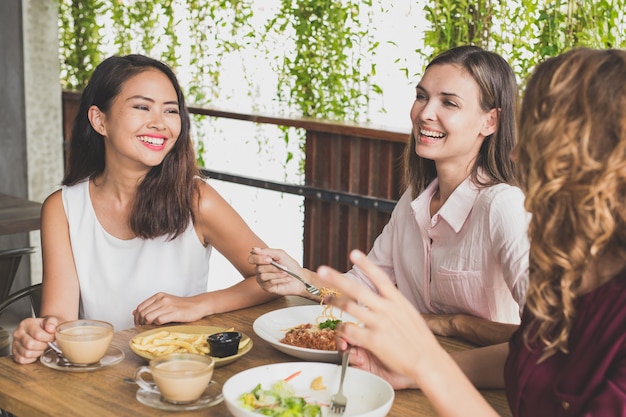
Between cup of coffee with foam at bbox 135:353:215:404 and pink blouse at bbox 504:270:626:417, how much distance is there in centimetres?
64

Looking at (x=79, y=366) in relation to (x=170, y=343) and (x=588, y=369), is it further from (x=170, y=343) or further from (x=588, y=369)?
(x=588, y=369)

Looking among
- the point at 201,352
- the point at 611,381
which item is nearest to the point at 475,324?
the point at 201,352

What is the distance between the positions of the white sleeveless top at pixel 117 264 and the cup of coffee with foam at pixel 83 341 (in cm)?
69

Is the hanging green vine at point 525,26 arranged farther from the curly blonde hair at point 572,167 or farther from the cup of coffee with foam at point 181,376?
the cup of coffee with foam at point 181,376

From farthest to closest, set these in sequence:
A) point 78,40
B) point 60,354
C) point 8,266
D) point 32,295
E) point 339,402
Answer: point 78,40, point 8,266, point 32,295, point 60,354, point 339,402

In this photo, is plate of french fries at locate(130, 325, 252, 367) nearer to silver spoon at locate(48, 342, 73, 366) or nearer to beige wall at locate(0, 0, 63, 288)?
silver spoon at locate(48, 342, 73, 366)

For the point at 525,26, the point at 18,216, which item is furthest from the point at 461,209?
the point at 18,216

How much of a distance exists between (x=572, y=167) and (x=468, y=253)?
3.60 feet

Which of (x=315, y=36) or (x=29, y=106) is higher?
(x=315, y=36)

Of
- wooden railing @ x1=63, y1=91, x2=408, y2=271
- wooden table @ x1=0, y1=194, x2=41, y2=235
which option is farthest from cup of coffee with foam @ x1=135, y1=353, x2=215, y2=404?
wooden railing @ x1=63, y1=91, x2=408, y2=271

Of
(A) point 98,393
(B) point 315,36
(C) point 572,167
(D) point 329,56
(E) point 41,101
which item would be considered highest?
(B) point 315,36

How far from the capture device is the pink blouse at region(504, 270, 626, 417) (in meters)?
1.41

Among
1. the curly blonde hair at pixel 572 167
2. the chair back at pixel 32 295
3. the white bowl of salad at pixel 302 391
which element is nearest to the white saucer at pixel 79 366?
the white bowl of salad at pixel 302 391

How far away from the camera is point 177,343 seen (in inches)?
83.4
